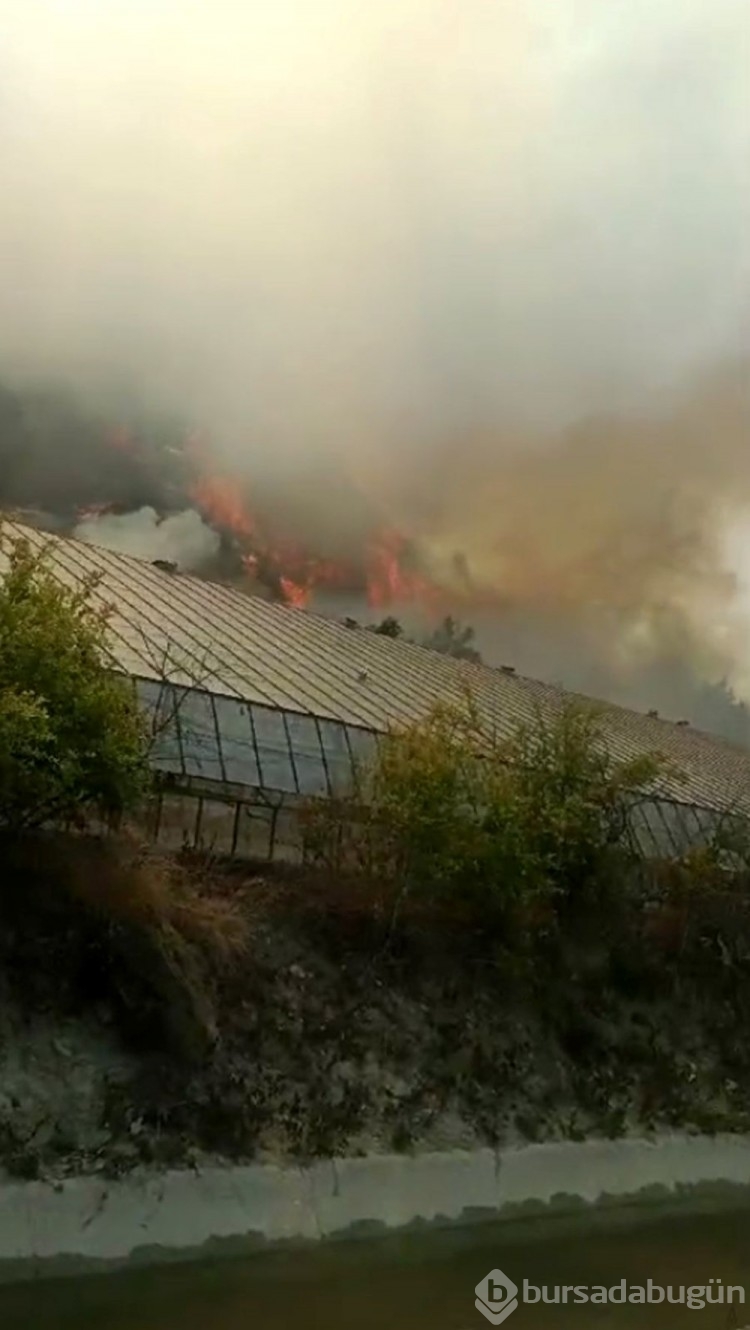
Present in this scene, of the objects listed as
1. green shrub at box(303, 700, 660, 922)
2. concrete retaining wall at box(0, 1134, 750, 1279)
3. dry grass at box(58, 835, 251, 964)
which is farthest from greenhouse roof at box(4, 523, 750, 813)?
concrete retaining wall at box(0, 1134, 750, 1279)

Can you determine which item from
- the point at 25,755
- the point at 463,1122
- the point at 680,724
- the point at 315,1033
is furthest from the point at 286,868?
the point at 680,724

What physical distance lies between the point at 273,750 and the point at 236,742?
181 centimetres

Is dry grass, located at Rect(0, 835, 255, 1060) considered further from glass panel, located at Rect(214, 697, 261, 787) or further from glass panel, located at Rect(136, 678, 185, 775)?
glass panel, located at Rect(214, 697, 261, 787)

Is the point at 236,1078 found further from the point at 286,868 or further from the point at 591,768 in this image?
the point at 591,768

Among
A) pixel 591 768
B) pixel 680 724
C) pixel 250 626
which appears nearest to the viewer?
pixel 591 768

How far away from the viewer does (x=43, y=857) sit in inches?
1422

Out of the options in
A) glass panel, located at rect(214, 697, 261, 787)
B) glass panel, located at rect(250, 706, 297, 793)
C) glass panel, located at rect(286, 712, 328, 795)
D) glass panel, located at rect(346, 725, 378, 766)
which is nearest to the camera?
glass panel, located at rect(214, 697, 261, 787)

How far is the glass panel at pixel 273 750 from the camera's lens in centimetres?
4834

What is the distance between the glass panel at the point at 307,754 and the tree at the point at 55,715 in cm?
1458

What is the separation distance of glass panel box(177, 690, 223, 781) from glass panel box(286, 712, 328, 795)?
3.91 m

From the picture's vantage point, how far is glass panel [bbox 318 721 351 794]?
50.2 meters

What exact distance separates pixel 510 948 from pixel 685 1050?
32.2 ft

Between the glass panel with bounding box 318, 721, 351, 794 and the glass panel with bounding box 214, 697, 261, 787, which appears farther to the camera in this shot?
the glass panel with bounding box 318, 721, 351, 794

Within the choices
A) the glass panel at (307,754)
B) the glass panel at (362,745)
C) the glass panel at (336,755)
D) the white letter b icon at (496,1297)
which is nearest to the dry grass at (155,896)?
the glass panel at (307,754)
